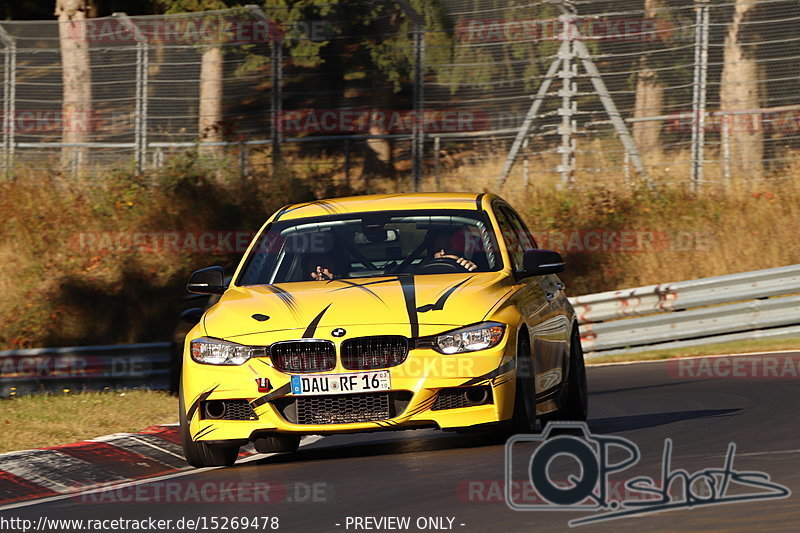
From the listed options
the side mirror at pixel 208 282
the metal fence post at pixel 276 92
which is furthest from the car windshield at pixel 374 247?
the metal fence post at pixel 276 92

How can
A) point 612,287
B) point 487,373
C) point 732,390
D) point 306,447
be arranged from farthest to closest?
1. point 612,287
2. point 732,390
3. point 306,447
4. point 487,373

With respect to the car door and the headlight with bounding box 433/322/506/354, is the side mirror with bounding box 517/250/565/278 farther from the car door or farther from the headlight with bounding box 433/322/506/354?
the headlight with bounding box 433/322/506/354

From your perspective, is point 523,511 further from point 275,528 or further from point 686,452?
point 686,452

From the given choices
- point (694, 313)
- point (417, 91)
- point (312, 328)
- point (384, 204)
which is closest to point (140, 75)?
point (417, 91)

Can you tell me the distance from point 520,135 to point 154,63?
6.21 meters

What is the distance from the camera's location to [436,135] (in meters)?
25.7

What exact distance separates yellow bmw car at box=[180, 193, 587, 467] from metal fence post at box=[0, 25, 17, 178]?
16.8 metres

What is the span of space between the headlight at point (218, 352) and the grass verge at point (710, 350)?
10.0 m

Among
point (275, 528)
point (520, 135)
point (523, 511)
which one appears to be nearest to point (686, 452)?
point (523, 511)

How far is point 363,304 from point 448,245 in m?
1.31

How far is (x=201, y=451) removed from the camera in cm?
967

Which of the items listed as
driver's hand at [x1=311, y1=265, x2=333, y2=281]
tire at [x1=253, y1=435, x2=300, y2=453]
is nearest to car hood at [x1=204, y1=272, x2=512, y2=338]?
driver's hand at [x1=311, y1=265, x2=333, y2=281]

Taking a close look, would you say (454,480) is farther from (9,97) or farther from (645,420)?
(9,97)

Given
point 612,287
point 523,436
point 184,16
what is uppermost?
point 184,16
